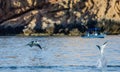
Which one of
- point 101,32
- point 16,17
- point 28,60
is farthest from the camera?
point 16,17

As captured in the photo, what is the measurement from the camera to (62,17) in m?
109

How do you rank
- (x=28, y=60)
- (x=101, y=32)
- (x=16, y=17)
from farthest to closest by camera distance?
(x=16, y=17) → (x=101, y=32) → (x=28, y=60)

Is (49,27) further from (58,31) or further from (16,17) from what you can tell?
(16,17)

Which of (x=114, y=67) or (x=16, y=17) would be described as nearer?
(x=114, y=67)

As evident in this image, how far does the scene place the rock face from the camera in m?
106

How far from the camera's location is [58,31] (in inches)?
4186

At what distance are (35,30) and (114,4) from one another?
14555 millimetres

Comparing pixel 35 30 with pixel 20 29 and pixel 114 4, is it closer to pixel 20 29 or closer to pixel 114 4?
pixel 20 29

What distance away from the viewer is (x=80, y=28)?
106m

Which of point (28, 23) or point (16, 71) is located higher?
point (16, 71)

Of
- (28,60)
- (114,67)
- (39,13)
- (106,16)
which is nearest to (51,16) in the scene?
(39,13)

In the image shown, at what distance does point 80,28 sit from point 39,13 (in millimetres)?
8408

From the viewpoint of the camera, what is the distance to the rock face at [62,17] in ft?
349

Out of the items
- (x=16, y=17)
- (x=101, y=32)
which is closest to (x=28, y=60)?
(x=101, y=32)
